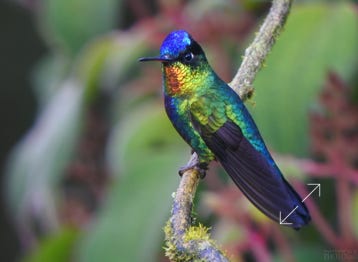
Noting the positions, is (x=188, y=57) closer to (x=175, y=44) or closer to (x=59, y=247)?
(x=175, y=44)

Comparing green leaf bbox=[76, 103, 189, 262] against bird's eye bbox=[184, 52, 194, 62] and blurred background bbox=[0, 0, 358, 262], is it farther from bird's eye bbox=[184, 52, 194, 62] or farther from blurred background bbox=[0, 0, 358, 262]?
bird's eye bbox=[184, 52, 194, 62]

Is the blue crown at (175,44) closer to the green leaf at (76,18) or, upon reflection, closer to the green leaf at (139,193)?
the green leaf at (139,193)

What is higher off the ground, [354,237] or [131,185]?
[131,185]

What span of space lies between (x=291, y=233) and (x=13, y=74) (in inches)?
157

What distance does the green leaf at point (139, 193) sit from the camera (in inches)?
118

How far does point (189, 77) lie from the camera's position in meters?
1.79

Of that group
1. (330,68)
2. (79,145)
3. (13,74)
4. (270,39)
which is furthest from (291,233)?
(13,74)

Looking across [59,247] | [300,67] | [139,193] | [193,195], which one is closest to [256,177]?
[193,195]

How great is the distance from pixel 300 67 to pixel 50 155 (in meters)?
0.98

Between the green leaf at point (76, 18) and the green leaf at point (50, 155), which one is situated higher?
the green leaf at point (76, 18)

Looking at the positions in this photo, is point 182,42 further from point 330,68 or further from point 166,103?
point 330,68

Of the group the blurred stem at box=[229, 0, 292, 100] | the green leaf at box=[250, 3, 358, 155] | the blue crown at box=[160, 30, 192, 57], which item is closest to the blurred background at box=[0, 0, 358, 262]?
the green leaf at box=[250, 3, 358, 155]

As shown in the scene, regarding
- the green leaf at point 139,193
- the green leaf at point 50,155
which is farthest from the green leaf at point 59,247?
the green leaf at point 139,193

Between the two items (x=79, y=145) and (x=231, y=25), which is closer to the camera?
(x=231, y=25)
